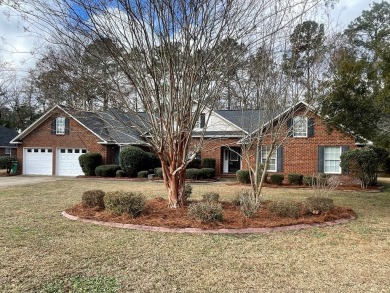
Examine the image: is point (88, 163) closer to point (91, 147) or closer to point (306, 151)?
point (91, 147)

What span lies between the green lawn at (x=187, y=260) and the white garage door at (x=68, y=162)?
18.1 meters

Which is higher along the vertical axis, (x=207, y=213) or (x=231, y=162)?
(x=231, y=162)

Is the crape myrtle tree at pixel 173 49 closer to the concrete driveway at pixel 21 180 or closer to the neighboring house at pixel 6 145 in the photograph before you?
the concrete driveway at pixel 21 180

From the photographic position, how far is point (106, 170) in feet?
79.7

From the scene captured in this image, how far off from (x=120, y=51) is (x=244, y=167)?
15.3m

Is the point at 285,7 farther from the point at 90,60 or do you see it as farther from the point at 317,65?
the point at 90,60

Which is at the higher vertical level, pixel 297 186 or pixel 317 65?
pixel 317 65

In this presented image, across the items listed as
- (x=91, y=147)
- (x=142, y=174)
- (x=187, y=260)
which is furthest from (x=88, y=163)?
(x=187, y=260)

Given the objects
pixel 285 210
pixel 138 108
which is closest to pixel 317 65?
pixel 285 210

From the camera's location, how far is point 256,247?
6844 mm

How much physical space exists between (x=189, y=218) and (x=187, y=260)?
9.17 ft

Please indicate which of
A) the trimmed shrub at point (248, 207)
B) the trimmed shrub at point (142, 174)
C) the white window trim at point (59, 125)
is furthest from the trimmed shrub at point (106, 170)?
the trimmed shrub at point (248, 207)

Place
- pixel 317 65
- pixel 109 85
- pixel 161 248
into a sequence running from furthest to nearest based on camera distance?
pixel 317 65 < pixel 109 85 < pixel 161 248

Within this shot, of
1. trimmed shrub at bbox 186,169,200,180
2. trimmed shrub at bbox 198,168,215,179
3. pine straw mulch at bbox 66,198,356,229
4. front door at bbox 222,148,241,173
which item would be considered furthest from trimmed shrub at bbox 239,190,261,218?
front door at bbox 222,148,241,173
